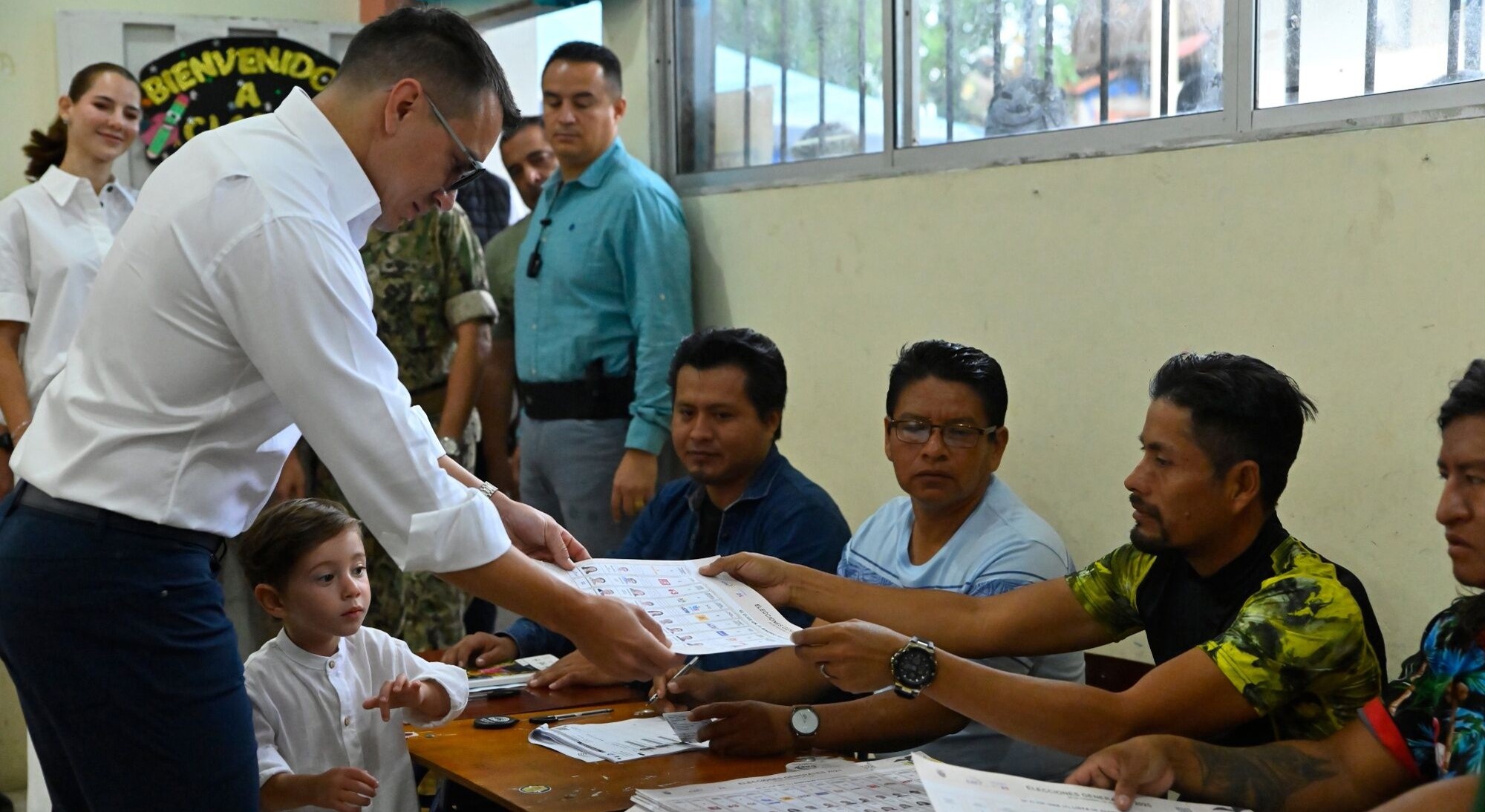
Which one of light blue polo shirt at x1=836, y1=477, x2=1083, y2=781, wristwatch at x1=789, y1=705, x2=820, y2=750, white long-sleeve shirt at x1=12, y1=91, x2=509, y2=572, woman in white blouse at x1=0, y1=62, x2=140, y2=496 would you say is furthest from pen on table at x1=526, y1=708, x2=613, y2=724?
woman in white blouse at x1=0, y1=62, x2=140, y2=496

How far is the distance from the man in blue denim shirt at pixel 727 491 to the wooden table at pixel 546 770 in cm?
60

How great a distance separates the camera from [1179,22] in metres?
2.93

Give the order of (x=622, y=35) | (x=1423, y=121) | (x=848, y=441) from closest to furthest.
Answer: (x=1423, y=121)
(x=848, y=441)
(x=622, y=35)

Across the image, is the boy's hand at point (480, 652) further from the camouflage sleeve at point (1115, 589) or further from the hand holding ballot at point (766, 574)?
the camouflage sleeve at point (1115, 589)

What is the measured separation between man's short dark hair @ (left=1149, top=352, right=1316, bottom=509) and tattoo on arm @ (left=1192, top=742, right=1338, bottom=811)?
397 mm

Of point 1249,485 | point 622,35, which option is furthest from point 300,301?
point 622,35

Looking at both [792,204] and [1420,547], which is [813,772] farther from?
[792,204]

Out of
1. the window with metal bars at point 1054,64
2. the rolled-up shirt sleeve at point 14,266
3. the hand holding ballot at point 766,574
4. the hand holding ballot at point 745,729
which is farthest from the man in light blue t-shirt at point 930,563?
the rolled-up shirt sleeve at point 14,266

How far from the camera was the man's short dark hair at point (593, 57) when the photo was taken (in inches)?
156

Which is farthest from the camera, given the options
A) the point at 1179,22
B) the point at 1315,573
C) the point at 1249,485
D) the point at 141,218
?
the point at 1179,22

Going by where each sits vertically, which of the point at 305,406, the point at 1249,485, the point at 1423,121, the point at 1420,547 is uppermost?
the point at 1423,121

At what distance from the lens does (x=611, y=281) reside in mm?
3949

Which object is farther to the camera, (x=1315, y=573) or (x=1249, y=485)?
(x=1249, y=485)

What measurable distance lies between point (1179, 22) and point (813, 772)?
185 centimetres
